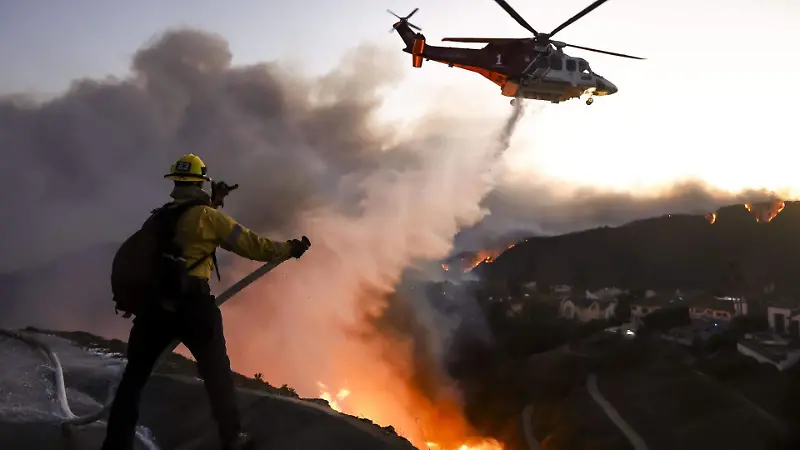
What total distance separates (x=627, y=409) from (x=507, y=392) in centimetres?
1549

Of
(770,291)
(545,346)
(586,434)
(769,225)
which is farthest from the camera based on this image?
(769,225)

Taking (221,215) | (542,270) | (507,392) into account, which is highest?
(542,270)

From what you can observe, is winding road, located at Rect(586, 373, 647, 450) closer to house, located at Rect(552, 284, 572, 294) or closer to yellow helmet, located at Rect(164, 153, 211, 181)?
yellow helmet, located at Rect(164, 153, 211, 181)

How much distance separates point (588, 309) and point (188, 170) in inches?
3459

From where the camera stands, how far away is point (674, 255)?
141 m

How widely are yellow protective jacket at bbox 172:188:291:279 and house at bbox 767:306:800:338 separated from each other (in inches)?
2440

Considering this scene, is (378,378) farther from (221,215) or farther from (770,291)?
(770,291)

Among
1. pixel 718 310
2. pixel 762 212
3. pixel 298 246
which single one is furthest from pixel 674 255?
pixel 298 246

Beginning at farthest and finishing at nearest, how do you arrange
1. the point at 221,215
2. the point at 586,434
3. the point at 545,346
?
the point at 545,346, the point at 586,434, the point at 221,215

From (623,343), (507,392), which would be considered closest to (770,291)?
(623,343)

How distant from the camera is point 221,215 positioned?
4992 millimetres

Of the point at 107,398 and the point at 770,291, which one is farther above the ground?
the point at 770,291

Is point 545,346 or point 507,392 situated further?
point 545,346

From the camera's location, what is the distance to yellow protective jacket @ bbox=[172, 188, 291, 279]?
4918 millimetres
